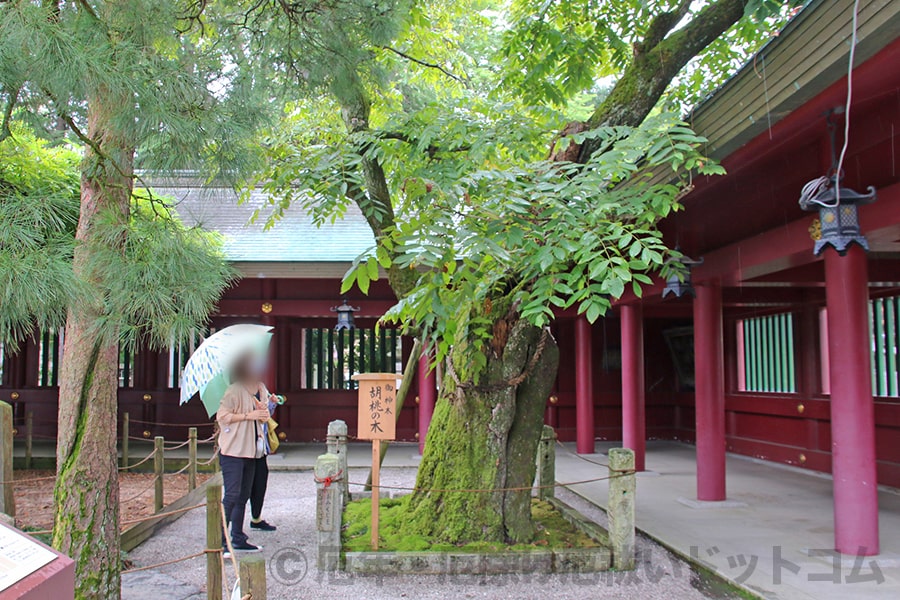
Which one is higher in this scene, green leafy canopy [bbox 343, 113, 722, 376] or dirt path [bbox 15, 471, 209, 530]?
green leafy canopy [bbox 343, 113, 722, 376]

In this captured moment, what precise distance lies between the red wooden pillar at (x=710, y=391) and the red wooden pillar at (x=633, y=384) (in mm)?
2194

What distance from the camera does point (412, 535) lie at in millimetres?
5922

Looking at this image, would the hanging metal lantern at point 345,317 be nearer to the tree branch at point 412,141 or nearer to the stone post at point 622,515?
the tree branch at point 412,141

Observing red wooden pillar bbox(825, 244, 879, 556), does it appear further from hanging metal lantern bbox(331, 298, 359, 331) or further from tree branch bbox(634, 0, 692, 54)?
hanging metal lantern bbox(331, 298, 359, 331)

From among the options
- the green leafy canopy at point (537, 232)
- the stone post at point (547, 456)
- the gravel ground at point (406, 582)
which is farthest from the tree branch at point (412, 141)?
the gravel ground at point (406, 582)

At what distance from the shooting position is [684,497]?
26.8ft

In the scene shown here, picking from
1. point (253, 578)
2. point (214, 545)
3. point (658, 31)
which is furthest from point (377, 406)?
point (658, 31)

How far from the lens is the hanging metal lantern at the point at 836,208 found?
4797 millimetres

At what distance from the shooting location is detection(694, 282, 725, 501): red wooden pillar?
7.77m

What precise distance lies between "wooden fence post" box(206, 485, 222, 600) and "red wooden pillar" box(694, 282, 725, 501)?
566 centimetres

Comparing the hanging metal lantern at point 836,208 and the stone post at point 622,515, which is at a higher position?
the hanging metal lantern at point 836,208

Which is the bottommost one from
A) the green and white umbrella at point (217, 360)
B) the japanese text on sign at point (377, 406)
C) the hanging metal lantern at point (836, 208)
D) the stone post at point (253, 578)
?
the stone post at point (253, 578)

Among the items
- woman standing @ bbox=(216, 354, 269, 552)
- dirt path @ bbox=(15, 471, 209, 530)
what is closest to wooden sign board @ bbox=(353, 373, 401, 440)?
woman standing @ bbox=(216, 354, 269, 552)

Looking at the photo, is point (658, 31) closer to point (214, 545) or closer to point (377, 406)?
point (377, 406)
